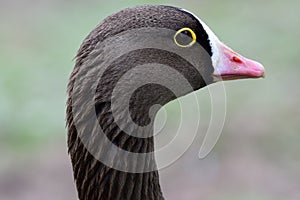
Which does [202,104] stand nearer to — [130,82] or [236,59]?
[236,59]

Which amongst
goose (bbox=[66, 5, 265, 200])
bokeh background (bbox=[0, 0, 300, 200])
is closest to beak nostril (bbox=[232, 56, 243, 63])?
goose (bbox=[66, 5, 265, 200])

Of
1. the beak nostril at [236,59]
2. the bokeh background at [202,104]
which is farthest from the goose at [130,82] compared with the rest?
the bokeh background at [202,104]

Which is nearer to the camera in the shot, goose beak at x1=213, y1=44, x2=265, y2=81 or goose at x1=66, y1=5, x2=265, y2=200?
goose at x1=66, y1=5, x2=265, y2=200

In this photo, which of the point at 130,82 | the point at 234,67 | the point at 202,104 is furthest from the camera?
the point at 202,104

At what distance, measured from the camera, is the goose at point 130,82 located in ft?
10.2

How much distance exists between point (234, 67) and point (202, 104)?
3359mm

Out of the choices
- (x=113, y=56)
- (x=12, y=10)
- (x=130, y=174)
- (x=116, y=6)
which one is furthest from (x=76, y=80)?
(x=12, y=10)

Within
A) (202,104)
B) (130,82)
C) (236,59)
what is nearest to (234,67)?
(236,59)

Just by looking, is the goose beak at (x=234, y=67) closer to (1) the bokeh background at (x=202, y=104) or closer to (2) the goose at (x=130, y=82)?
(2) the goose at (x=130, y=82)

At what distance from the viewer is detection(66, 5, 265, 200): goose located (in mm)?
3094

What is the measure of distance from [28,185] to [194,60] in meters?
3.01

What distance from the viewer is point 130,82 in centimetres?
311

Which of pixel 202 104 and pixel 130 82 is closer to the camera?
pixel 130 82

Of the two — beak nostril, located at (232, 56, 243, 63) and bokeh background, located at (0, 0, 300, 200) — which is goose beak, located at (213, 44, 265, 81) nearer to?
beak nostril, located at (232, 56, 243, 63)
